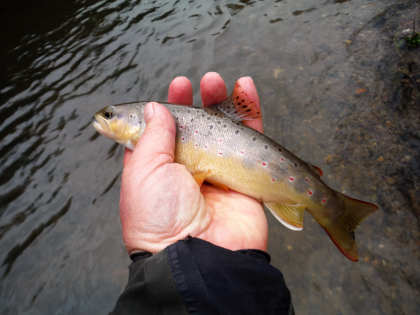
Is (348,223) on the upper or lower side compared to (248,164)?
lower

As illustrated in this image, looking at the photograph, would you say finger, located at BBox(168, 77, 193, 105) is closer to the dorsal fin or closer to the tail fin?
the dorsal fin

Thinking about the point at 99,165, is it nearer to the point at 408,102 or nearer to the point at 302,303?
the point at 302,303

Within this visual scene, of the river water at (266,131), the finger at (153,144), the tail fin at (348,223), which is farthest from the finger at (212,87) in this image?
the tail fin at (348,223)

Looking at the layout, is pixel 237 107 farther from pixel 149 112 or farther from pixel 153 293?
pixel 153 293

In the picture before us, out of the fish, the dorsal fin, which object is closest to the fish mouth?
the fish

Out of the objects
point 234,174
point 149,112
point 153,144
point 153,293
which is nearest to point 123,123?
point 149,112
